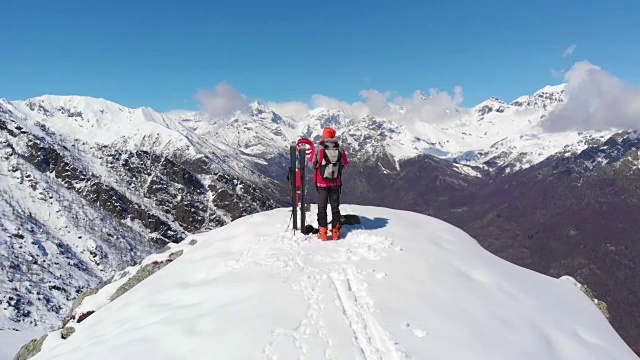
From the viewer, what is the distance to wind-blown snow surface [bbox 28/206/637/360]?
33.3ft

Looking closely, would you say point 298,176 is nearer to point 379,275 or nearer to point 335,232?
point 335,232

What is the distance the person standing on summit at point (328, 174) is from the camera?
18.1 meters

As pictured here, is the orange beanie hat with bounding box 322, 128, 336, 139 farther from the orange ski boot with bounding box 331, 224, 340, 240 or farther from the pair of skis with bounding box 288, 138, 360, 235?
the orange ski boot with bounding box 331, 224, 340, 240

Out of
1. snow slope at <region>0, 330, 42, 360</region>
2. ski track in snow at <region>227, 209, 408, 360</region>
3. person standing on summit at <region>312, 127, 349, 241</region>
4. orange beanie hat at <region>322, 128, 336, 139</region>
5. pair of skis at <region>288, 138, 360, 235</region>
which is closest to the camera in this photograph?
ski track in snow at <region>227, 209, 408, 360</region>

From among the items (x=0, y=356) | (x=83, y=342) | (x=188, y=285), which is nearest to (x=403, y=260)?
(x=188, y=285)

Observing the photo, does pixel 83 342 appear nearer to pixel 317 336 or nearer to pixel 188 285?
pixel 188 285

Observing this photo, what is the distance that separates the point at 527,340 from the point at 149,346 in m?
9.79

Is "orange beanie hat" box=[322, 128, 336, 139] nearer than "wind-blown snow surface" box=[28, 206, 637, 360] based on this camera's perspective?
No

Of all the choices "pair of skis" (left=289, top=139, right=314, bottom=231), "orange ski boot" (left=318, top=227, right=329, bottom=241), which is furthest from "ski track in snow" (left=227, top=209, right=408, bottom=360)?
"pair of skis" (left=289, top=139, right=314, bottom=231)

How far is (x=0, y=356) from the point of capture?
23172 mm

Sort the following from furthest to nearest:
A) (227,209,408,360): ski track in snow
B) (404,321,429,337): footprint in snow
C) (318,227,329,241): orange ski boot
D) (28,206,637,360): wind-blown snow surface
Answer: (318,227,329,241): orange ski boot < (404,321,429,337): footprint in snow < (28,206,637,360): wind-blown snow surface < (227,209,408,360): ski track in snow

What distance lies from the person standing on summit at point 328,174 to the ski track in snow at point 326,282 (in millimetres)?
684

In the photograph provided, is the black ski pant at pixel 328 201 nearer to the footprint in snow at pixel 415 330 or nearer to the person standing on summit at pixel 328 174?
the person standing on summit at pixel 328 174

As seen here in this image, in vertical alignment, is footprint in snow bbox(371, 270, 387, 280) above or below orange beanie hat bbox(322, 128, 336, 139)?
below
